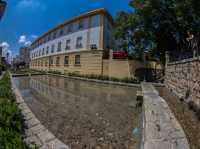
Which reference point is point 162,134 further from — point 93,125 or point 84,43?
point 84,43

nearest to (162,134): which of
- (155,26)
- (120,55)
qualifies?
(155,26)

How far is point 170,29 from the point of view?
14.8 m

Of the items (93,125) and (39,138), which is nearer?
(39,138)

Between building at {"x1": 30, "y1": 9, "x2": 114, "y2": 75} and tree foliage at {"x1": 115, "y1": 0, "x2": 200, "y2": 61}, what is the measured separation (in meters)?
5.74

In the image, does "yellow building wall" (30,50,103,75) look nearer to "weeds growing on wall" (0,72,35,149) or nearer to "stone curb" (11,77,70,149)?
"stone curb" (11,77,70,149)

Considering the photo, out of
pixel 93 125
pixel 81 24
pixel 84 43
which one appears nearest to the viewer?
pixel 93 125

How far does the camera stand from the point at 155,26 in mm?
15086

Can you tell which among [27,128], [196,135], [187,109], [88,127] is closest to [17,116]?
[27,128]

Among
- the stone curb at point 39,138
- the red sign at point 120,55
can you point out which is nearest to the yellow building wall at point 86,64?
the red sign at point 120,55

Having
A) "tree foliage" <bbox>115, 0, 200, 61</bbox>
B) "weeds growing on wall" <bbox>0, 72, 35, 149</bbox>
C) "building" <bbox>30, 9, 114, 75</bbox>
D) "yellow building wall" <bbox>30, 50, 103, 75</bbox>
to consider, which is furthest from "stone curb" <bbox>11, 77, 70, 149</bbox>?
"yellow building wall" <bbox>30, 50, 103, 75</bbox>

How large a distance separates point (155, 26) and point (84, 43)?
38.2 feet

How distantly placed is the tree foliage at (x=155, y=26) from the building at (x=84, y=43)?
18.8 ft

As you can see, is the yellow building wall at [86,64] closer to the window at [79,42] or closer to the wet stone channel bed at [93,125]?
the window at [79,42]

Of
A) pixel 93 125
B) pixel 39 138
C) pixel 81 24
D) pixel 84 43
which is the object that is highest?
pixel 81 24
